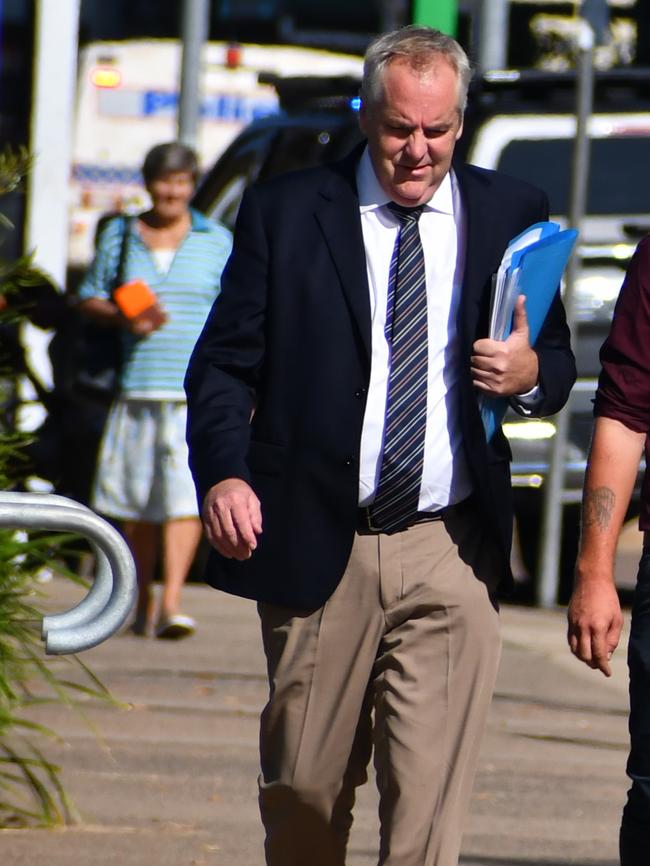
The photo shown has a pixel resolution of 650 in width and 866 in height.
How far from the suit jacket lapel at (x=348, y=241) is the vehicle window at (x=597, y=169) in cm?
590

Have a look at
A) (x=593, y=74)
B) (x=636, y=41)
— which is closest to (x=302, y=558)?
(x=593, y=74)

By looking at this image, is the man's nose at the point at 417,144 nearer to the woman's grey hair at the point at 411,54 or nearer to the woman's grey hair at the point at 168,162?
the woman's grey hair at the point at 411,54

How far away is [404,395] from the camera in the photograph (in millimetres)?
4277

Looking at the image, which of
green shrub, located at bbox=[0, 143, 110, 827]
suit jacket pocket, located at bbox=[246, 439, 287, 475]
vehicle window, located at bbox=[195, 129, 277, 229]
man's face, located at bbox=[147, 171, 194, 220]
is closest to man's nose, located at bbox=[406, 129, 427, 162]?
suit jacket pocket, located at bbox=[246, 439, 287, 475]

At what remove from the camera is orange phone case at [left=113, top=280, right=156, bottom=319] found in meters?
8.67

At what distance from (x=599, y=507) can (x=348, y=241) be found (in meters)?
0.69

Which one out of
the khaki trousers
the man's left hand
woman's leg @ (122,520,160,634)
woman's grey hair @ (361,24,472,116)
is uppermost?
woman's grey hair @ (361,24,472,116)

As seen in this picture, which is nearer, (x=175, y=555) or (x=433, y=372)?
(x=433, y=372)

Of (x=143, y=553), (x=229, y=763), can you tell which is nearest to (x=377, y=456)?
(x=229, y=763)

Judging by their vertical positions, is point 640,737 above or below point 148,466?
above

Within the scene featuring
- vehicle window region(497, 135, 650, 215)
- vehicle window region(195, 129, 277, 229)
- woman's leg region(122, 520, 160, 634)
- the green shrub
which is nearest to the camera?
the green shrub

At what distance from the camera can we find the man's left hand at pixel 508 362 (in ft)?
13.6

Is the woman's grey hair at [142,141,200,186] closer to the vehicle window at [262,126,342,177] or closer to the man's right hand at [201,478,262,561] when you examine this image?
the vehicle window at [262,126,342,177]

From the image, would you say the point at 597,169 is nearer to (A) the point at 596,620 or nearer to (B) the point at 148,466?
(B) the point at 148,466
